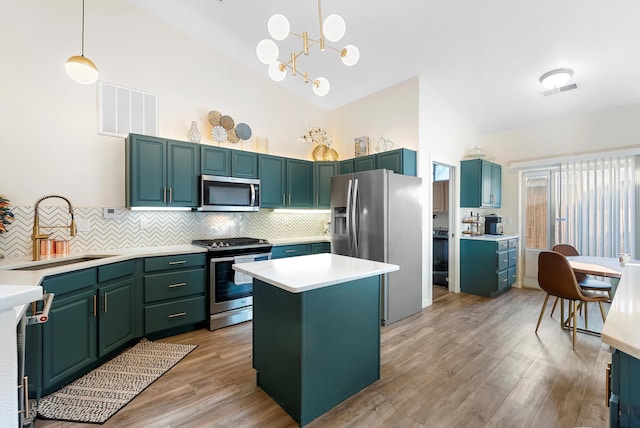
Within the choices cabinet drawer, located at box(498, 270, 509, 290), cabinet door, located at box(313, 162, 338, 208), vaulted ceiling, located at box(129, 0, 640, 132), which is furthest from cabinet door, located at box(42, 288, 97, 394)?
cabinet drawer, located at box(498, 270, 509, 290)

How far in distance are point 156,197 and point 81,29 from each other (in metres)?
1.90

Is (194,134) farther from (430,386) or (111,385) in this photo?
(430,386)

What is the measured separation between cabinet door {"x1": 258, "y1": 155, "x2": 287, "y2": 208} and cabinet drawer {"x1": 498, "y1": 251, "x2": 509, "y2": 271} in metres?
3.56

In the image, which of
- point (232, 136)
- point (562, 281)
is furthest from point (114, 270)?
point (562, 281)

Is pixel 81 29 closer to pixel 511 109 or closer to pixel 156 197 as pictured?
pixel 156 197

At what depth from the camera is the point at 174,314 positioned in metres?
2.92

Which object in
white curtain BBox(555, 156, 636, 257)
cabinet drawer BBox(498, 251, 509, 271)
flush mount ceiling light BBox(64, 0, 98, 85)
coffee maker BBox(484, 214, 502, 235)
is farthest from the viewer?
coffee maker BBox(484, 214, 502, 235)

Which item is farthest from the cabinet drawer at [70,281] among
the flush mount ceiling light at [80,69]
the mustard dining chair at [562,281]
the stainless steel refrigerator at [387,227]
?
the mustard dining chair at [562,281]

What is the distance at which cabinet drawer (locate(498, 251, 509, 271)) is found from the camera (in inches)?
171

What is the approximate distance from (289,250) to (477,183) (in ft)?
10.7

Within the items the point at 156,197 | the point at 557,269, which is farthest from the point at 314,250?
the point at 557,269

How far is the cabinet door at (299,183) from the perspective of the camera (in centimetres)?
423

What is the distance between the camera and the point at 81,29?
2869 millimetres

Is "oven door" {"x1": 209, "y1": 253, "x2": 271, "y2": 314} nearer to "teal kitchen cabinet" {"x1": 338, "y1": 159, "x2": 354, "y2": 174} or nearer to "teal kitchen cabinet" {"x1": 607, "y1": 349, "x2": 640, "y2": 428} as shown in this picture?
"teal kitchen cabinet" {"x1": 338, "y1": 159, "x2": 354, "y2": 174}
